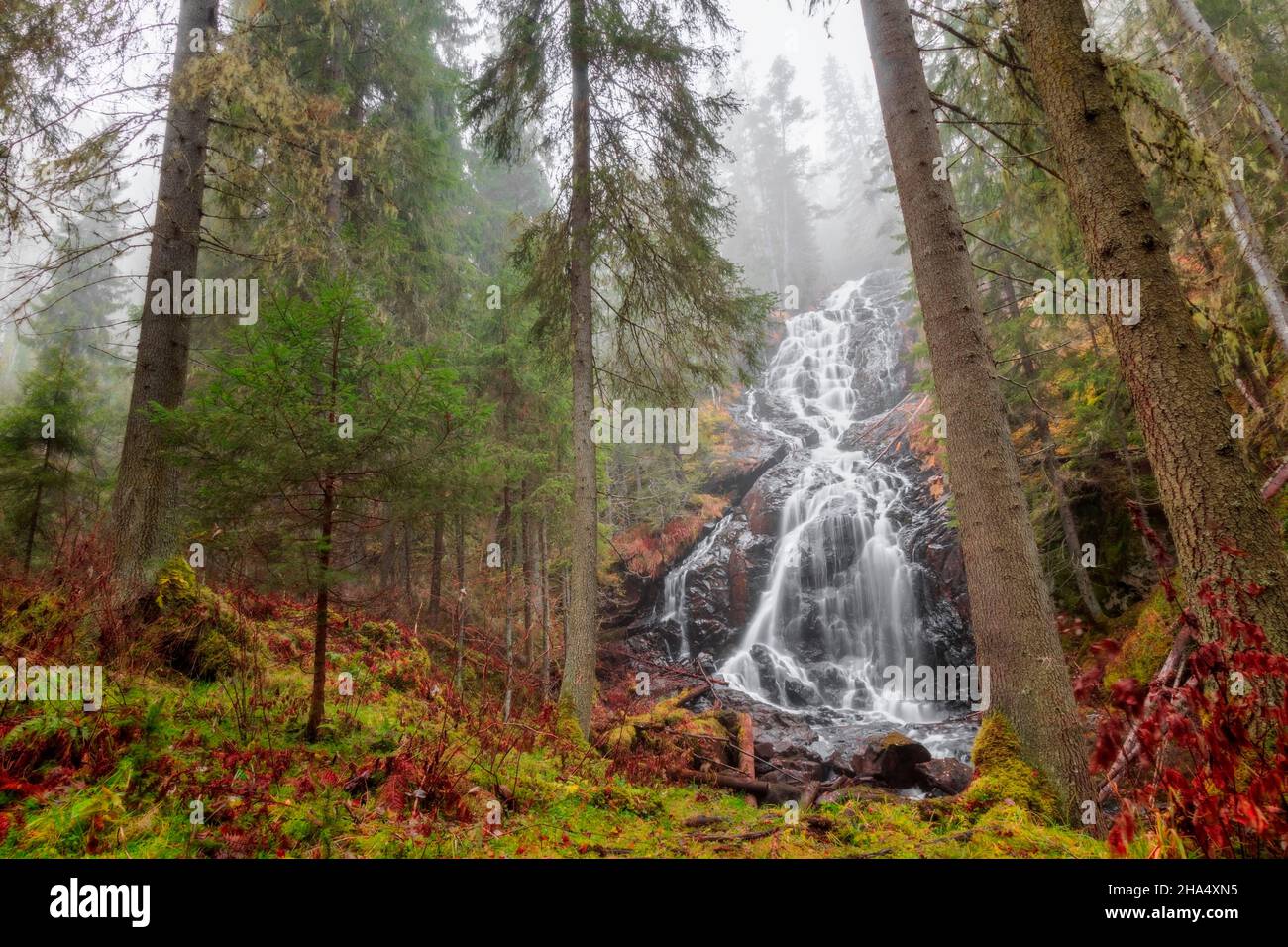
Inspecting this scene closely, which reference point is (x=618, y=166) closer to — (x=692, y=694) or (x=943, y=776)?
(x=943, y=776)

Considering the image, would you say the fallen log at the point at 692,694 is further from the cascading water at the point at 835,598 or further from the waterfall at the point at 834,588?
the cascading water at the point at 835,598

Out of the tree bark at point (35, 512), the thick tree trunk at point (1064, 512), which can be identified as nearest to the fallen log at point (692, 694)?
the thick tree trunk at point (1064, 512)

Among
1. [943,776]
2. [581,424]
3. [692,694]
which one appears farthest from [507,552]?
[943,776]

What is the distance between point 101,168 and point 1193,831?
9.79 metres

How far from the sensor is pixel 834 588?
57.2 ft

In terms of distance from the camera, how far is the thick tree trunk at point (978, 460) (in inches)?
150

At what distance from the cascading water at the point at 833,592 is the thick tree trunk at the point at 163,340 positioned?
12826 mm

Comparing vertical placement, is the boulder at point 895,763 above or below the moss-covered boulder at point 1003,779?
below

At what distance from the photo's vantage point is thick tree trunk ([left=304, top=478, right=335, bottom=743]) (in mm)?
4113

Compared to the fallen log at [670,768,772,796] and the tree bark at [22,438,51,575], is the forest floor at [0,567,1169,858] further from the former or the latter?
the tree bark at [22,438,51,575]

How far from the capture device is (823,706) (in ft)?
46.6

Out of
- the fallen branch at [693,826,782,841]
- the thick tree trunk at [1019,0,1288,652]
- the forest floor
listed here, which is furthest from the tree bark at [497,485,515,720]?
the thick tree trunk at [1019,0,1288,652]

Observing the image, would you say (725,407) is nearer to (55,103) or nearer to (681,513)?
(681,513)
